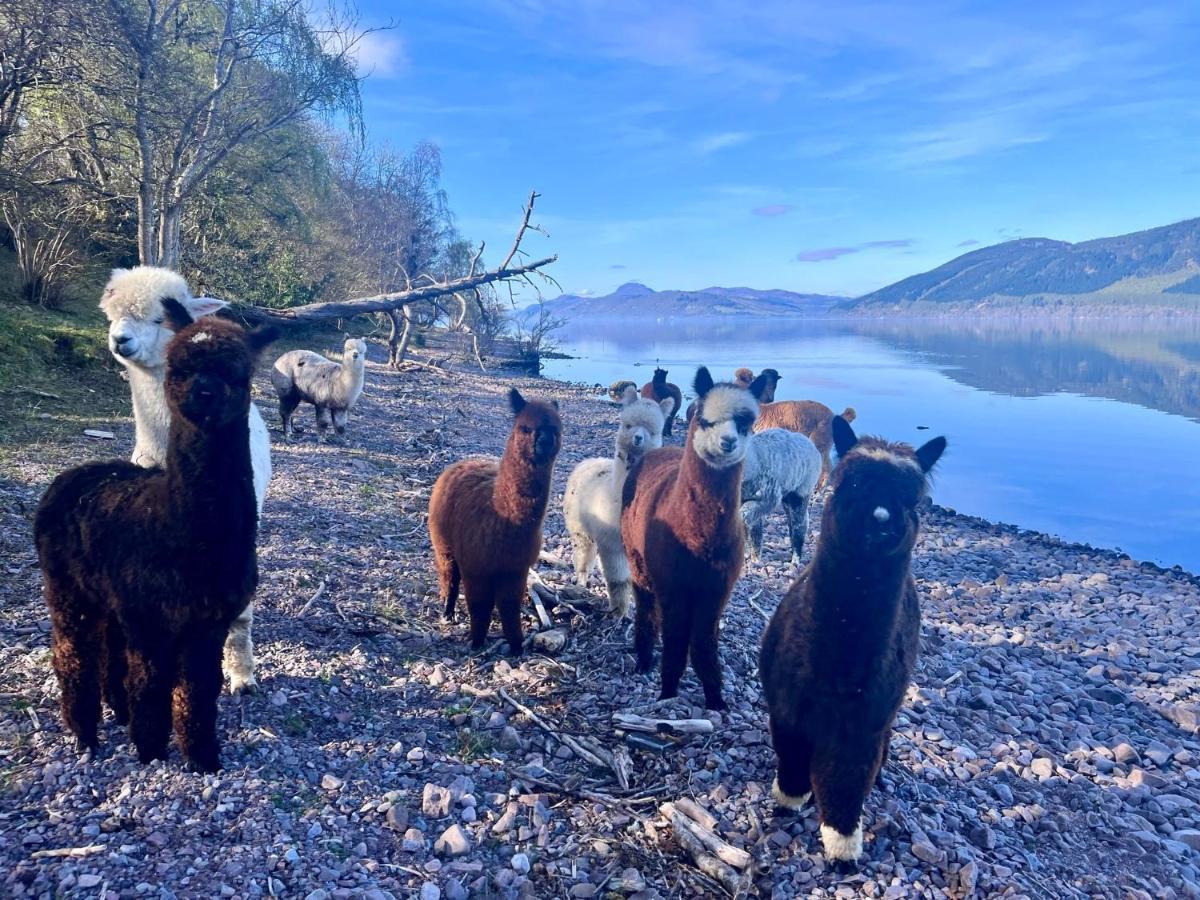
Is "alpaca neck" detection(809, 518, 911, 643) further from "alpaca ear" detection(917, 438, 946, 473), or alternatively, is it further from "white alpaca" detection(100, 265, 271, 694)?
"white alpaca" detection(100, 265, 271, 694)

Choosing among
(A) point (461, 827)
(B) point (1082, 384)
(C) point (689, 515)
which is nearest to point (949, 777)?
(C) point (689, 515)

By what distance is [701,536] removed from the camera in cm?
457

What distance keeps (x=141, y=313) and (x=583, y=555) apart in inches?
161

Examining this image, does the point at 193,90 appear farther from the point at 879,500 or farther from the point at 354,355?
the point at 879,500

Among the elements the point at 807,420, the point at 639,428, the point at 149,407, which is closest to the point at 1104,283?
the point at 807,420

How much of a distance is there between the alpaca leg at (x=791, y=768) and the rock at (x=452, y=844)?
1.62m

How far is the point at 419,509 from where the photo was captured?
9312 mm

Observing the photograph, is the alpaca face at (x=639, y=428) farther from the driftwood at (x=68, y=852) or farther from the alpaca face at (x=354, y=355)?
the alpaca face at (x=354, y=355)

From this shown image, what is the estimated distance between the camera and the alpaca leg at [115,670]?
357cm

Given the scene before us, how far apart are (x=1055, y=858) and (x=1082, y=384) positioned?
33635 millimetres

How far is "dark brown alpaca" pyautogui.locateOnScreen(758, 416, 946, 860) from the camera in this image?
3193 millimetres

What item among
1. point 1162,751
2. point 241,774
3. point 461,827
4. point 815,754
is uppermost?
point 815,754

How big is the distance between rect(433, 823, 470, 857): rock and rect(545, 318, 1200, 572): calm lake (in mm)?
13893

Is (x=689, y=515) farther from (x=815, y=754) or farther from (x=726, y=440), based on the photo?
(x=815, y=754)
